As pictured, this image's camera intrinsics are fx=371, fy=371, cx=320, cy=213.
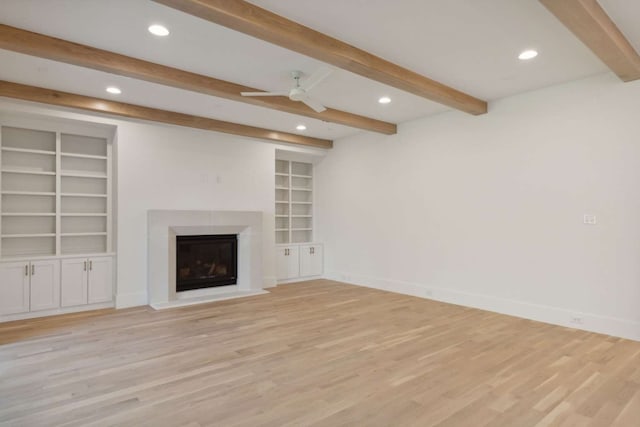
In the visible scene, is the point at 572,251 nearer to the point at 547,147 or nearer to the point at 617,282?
the point at 617,282

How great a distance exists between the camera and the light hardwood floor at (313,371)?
8.08 ft

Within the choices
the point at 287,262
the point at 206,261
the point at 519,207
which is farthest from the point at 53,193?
the point at 519,207

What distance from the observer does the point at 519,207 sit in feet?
16.1

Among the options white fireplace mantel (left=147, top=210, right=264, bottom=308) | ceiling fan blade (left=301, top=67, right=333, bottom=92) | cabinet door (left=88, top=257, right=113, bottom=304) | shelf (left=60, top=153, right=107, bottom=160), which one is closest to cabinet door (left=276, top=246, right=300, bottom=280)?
white fireplace mantel (left=147, top=210, right=264, bottom=308)

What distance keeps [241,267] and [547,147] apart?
16.5 ft

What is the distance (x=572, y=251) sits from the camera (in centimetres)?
444

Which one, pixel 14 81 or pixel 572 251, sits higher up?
pixel 14 81

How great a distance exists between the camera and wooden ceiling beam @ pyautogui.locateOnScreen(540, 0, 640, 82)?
2.60 m

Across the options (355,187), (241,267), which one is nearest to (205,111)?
(241,267)

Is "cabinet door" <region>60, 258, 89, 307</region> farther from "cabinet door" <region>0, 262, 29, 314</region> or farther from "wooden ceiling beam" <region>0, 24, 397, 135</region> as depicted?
"wooden ceiling beam" <region>0, 24, 397, 135</region>

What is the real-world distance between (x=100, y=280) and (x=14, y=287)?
96 centimetres

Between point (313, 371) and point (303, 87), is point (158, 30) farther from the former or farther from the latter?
point (313, 371)

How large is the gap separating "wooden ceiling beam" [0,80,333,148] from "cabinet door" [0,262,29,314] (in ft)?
6.93

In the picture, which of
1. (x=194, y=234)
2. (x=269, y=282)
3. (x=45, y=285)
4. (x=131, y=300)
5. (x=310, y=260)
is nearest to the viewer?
(x=45, y=285)
